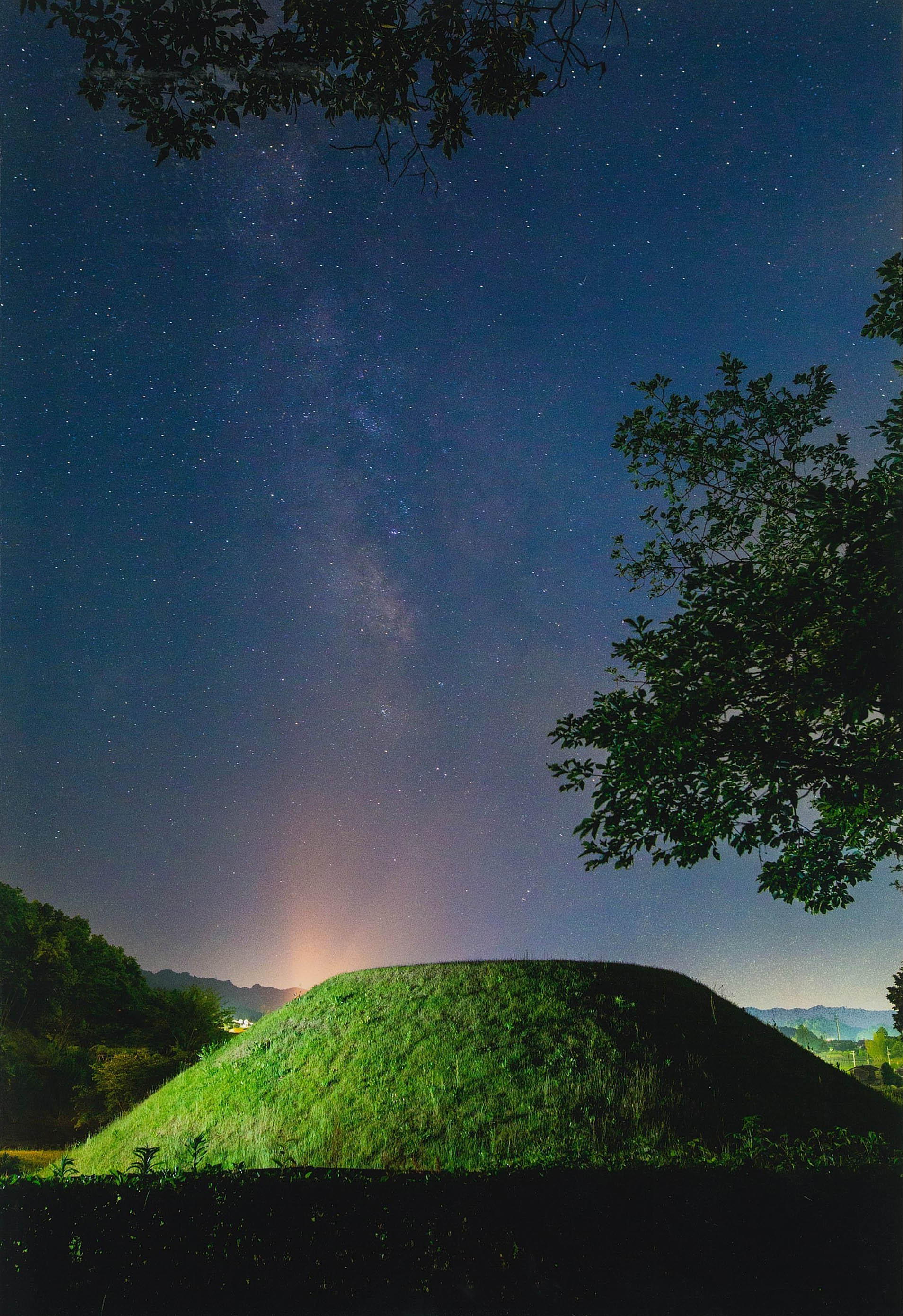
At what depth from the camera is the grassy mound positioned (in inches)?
599

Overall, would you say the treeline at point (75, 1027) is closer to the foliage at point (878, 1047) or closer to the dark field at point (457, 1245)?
the dark field at point (457, 1245)

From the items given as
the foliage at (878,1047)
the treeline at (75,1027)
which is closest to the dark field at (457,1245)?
the treeline at (75,1027)

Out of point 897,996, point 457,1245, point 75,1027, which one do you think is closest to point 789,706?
point 457,1245

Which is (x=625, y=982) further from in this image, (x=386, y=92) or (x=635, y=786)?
(x=386, y=92)

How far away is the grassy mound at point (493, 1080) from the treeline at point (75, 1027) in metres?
23.9

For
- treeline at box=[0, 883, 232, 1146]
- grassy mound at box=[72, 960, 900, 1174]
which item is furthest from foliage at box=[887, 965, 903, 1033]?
treeline at box=[0, 883, 232, 1146]

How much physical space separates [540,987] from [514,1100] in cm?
702

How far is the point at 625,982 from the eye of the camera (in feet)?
78.8

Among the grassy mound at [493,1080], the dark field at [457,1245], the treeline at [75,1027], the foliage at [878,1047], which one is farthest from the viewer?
the foliage at [878,1047]

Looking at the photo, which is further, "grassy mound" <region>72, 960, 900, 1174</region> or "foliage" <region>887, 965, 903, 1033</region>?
"foliage" <region>887, 965, 903, 1033</region>

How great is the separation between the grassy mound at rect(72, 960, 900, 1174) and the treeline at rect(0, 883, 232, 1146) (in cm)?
2387

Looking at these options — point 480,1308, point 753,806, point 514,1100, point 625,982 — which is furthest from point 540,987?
point 480,1308

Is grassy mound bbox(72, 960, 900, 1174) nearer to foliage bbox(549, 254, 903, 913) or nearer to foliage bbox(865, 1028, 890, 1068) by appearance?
foliage bbox(549, 254, 903, 913)

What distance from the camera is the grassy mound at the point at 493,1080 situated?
15227 millimetres
